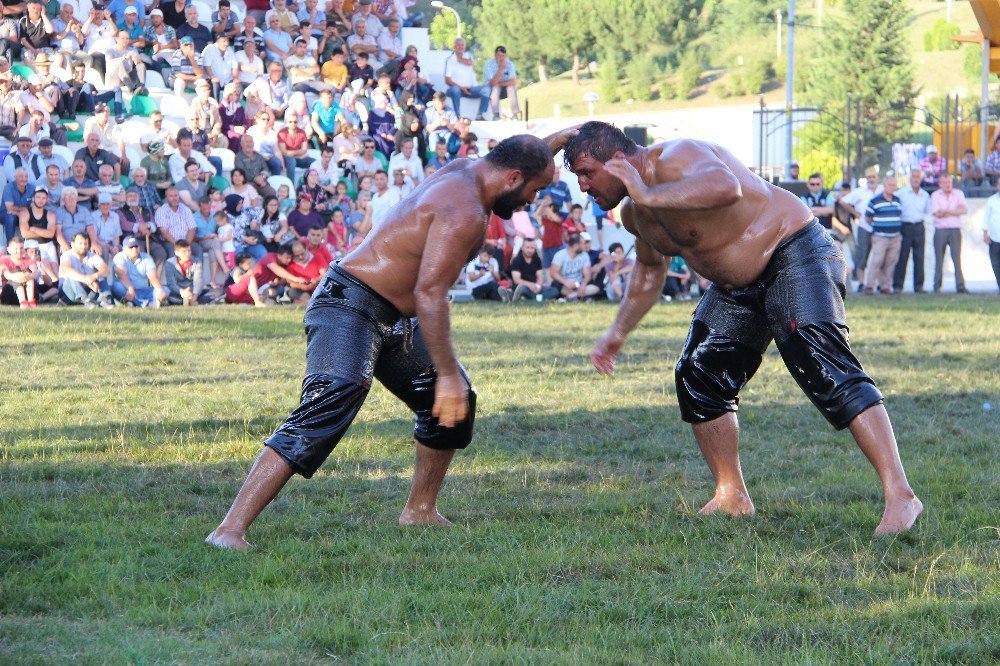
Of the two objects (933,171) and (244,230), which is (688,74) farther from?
(244,230)

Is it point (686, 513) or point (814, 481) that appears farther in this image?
point (814, 481)

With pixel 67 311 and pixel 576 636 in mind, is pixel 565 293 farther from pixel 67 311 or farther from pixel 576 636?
pixel 576 636

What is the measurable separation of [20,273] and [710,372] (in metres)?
10.6

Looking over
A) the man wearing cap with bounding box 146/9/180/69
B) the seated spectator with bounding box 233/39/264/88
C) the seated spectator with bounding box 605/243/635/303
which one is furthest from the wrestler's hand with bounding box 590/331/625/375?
the man wearing cap with bounding box 146/9/180/69

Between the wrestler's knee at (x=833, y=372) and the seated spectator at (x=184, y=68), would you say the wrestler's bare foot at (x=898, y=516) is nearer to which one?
the wrestler's knee at (x=833, y=372)

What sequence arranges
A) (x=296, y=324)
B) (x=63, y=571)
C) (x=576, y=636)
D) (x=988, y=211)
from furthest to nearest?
(x=988, y=211), (x=296, y=324), (x=63, y=571), (x=576, y=636)

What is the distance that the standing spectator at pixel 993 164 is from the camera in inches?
793

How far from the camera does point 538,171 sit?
4562mm

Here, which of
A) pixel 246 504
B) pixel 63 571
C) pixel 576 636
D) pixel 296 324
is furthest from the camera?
pixel 296 324

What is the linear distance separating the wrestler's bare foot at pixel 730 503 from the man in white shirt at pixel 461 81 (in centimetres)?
1648

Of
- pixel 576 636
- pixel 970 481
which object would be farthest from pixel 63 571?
pixel 970 481

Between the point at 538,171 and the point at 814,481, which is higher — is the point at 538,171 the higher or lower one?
the higher one

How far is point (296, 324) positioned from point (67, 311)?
2.60 meters

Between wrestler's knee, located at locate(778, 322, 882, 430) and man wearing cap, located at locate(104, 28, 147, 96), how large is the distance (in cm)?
1390
